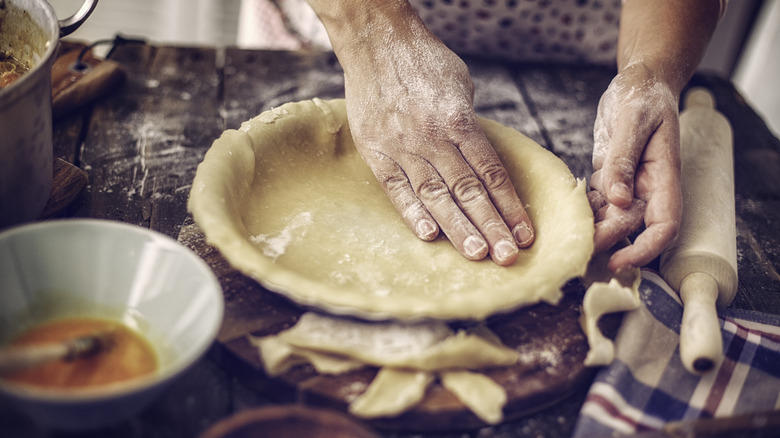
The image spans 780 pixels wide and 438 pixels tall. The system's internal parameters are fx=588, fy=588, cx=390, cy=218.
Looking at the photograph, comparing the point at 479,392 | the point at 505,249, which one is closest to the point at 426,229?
the point at 505,249

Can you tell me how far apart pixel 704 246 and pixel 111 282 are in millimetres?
1218

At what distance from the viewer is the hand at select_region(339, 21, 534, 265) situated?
1354mm

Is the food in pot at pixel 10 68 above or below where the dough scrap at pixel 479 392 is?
above

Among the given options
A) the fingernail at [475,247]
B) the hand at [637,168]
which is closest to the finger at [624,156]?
the hand at [637,168]

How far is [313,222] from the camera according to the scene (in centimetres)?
139

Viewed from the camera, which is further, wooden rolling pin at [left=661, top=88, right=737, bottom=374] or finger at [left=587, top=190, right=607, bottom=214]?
finger at [left=587, top=190, right=607, bottom=214]

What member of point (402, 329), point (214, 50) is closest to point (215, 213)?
point (402, 329)

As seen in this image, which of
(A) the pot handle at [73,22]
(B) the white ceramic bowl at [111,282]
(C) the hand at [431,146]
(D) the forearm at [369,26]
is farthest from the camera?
(D) the forearm at [369,26]

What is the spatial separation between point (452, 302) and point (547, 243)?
0.38m

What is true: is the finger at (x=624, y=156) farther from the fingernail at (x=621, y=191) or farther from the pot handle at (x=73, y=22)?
the pot handle at (x=73, y=22)

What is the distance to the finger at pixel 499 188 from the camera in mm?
1375

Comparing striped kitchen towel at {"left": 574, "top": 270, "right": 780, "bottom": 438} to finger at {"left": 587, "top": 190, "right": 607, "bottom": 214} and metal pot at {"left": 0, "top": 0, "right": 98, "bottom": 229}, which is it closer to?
finger at {"left": 587, "top": 190, "right": 607, "bottom": 214}

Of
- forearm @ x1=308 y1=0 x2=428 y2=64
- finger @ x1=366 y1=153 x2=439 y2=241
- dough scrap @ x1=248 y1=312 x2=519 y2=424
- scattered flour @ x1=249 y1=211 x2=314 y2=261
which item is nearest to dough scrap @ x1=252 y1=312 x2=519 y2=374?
dough scrap @ x1=248 y1=312 x2=519 y2=424

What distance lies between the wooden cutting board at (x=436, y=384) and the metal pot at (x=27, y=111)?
1.11 feet
